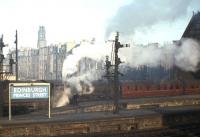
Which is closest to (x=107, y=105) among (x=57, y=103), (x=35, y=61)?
(x=57, y=103)

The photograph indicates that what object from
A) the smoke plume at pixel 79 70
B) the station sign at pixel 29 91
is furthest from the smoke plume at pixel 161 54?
the station sign at pixel 29 91

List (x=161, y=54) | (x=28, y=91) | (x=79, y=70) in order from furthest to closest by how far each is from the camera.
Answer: (x=161, y=54) → (x=79, y=70) → (x=28, y=91)

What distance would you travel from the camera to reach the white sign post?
2297cm

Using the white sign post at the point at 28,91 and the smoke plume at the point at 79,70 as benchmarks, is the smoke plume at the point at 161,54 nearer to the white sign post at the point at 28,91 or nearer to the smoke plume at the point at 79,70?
the smoke plume at the point at 79,70

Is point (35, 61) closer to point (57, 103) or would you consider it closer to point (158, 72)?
point (158, 72)

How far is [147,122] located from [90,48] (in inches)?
456

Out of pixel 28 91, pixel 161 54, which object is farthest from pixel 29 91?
pixel 161 54

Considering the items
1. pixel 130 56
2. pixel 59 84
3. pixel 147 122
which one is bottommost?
pixel 147 122

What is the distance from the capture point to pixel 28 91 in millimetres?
23438

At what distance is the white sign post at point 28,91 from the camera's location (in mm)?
22969

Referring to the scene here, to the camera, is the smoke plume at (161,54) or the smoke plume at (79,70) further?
the smoke plume at (161,54)

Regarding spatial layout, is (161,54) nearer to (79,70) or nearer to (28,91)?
(79,70)

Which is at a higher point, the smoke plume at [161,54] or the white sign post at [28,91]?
the smoke plume at [161,54]

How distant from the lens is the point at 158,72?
3105 inches
